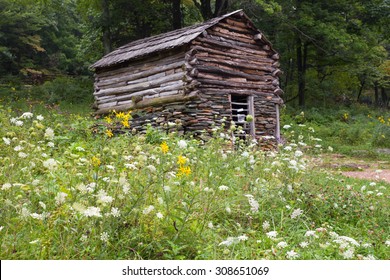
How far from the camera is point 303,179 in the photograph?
563 cm

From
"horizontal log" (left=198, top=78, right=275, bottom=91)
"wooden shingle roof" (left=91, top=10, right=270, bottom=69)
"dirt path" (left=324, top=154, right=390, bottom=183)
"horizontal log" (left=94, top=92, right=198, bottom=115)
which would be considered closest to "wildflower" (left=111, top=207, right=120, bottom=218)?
"dirt path" (left=324, top=154, right=390, bottom=183)

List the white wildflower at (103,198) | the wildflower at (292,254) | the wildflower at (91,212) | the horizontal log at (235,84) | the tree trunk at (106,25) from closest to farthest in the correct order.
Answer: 1. the wildflower at (91,212)
2. the white wildflower at (103,198)
3. the wildflower at (292,254)
4. the horizontal log at (235,84)
5. the tree trunk at (106,25)

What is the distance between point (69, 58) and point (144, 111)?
62.5 ft

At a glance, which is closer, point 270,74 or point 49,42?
point 270,74

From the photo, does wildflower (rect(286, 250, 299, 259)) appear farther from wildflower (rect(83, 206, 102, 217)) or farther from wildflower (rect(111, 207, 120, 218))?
wildflower (rect(83, 206, 102, 217))

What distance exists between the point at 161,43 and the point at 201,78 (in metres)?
2.06

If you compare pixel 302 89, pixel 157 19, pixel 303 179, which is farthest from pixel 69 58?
pixel 303 179

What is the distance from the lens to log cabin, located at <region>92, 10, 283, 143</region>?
38.6 ft

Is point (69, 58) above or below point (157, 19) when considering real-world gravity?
below

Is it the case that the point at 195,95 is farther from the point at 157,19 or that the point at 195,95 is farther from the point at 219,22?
the point at 157,19

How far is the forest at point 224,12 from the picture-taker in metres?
21.3

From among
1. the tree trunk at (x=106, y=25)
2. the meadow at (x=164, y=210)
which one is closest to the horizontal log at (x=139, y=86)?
the meadow at (x=164, y=210)

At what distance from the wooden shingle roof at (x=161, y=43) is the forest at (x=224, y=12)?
578 centimetres

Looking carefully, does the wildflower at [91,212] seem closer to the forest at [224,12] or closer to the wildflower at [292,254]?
the wildflower at [292,254]
